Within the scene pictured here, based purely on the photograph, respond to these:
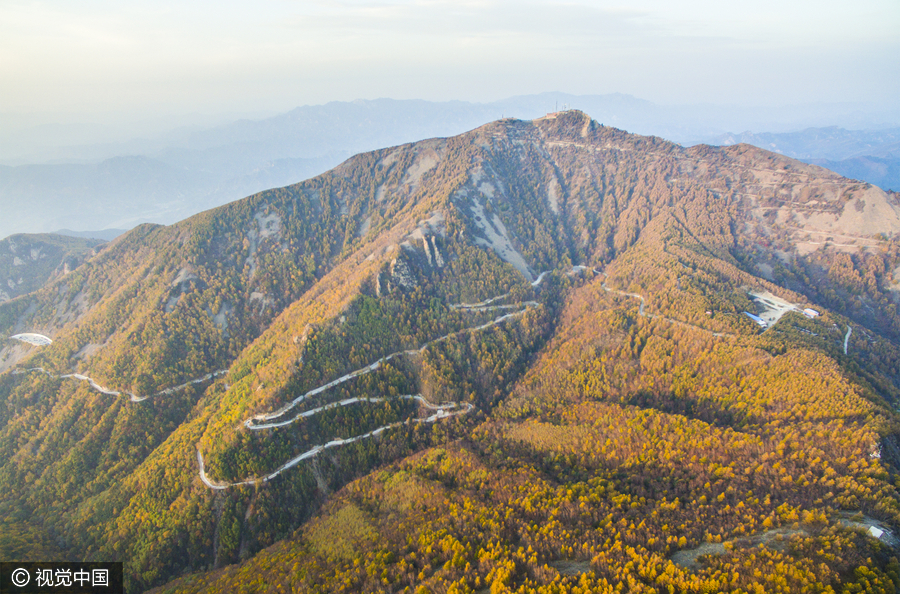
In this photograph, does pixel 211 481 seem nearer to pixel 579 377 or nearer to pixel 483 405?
pixel 483 405

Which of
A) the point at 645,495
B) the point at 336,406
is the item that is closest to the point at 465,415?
the point at 336,406

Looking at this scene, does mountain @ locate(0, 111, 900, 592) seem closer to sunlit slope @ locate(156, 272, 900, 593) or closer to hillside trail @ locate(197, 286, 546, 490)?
sunlit slope @ locate(156, 272, 900, 593)

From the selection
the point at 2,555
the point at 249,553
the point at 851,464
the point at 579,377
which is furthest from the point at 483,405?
the point at 2,555

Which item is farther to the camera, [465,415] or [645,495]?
[465,415]

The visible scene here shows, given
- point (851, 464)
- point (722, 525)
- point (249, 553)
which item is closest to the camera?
point (722, 525)

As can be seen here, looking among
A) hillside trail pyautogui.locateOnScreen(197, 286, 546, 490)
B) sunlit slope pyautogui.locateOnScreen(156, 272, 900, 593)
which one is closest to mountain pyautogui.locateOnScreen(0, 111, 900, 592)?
sunlit slope pyautogui.locateOnScreen(156, 272, 900, 593)

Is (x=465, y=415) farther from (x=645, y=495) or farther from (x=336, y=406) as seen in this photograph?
(x=645, y=495)

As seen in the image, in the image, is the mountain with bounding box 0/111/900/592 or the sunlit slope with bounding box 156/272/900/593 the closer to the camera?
the sunlit slope with bounding box 156/272/900/593

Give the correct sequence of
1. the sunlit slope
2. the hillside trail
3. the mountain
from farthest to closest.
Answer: the hillside trail < the mountain < the sunlit slope
